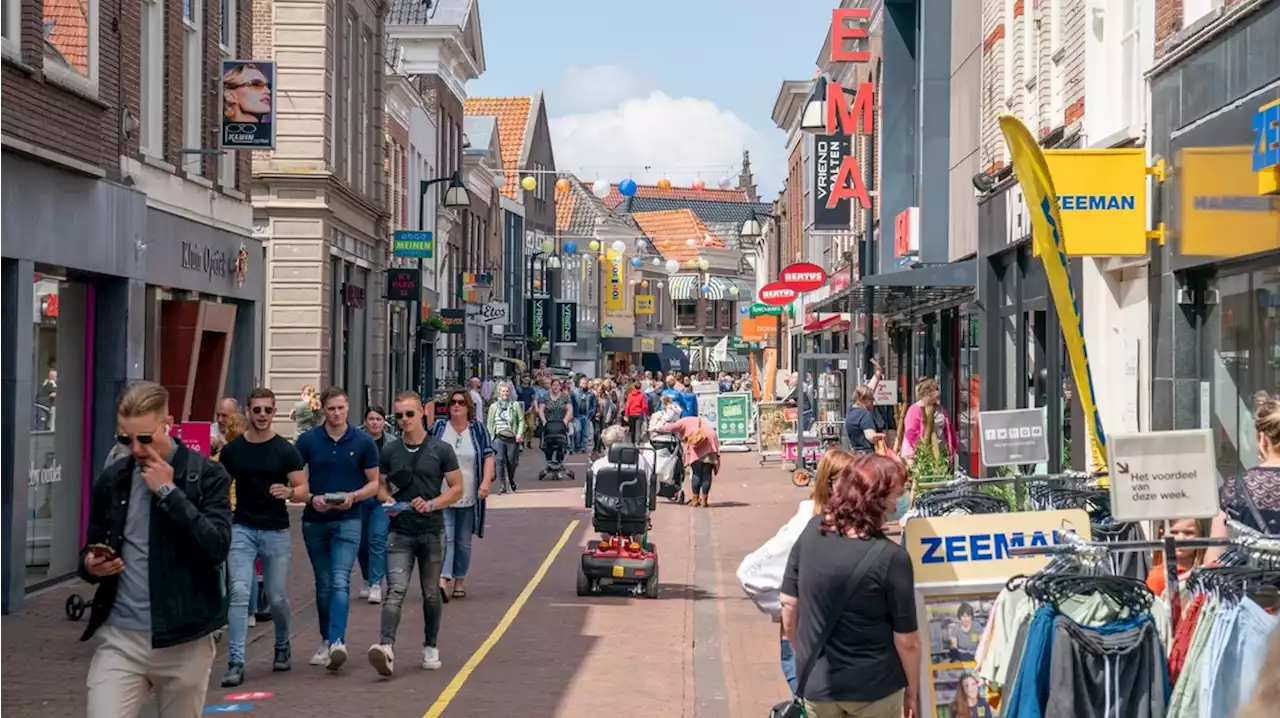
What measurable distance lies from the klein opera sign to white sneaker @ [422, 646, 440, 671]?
22194 millimetres

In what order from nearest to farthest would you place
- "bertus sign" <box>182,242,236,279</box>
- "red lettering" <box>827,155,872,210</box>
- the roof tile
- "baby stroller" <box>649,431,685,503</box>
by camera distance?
"bertus sign" <box>182,242,236,279</box>
"baby stroller" <box>649,431,685,503</box>
"red lettering" <box>827,155,872,210</box>
the roof tile

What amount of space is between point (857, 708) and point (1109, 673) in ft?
3.18

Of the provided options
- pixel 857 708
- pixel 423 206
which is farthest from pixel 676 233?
pixel 857 708

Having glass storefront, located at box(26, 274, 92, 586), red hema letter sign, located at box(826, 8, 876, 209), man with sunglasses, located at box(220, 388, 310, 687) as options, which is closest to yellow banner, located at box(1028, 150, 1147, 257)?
man with sunglasses, located at box(220, 388, 310, 687)

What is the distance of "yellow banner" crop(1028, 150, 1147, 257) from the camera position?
1387 centimetres

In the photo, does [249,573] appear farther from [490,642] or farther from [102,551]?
[102,551]

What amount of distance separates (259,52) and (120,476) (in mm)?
23536

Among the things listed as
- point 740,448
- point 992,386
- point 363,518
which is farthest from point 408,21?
point 363,518

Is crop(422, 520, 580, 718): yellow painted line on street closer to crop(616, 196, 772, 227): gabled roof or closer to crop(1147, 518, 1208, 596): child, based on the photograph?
crop(1147, 518, 1208, 596): child

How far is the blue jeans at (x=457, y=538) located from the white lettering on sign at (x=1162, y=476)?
340 inches

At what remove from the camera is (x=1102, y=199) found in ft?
45.8

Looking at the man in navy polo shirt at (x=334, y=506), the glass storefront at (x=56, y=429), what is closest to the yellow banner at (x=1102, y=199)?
the man in navy polo shirt at (x=334, y=506)

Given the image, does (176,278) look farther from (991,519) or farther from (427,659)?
(991,519)

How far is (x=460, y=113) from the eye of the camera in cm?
5519
